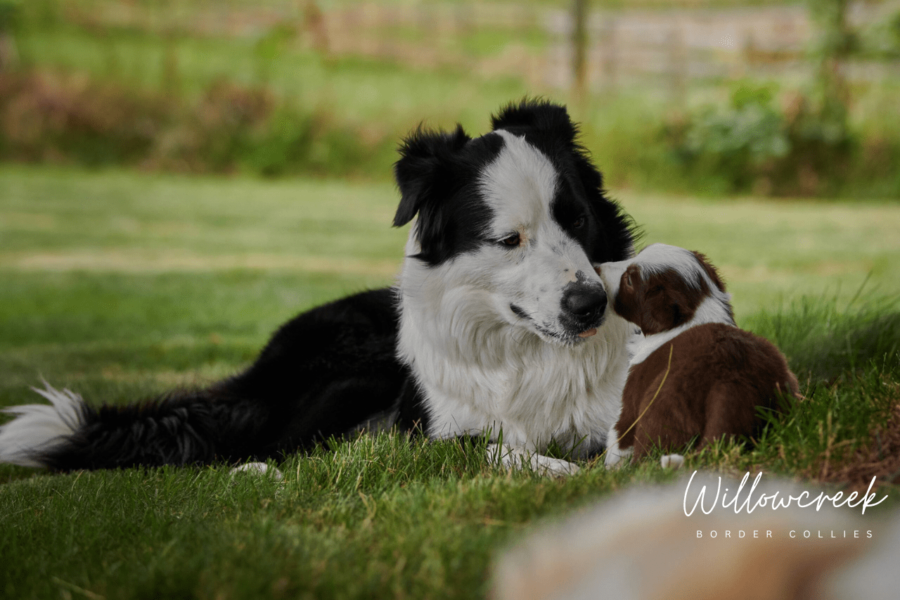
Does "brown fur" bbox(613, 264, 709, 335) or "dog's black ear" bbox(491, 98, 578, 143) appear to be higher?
"dog's black ear" bbox(491, 98, 578, 143)

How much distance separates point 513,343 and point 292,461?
1.07 metres

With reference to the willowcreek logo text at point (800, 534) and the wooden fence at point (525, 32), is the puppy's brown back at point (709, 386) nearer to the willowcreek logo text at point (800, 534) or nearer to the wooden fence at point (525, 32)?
the willowcreek logo text at point (800, 534)

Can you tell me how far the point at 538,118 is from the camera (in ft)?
11.6

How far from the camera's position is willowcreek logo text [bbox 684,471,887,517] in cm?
231

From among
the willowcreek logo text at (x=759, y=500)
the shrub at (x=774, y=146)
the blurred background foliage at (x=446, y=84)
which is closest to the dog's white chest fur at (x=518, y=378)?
the willowcreek logo text at (x=759, y=500)

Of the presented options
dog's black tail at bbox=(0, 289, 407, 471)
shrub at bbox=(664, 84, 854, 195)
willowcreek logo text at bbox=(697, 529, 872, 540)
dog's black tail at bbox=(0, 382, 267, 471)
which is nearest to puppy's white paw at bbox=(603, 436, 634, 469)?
willowcreek logo text at bbox=(697, 529, 872, 540)

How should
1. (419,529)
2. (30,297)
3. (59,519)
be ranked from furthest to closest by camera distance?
(30,297), (59,519), (419,529)

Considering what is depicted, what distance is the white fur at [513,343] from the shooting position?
306 cm

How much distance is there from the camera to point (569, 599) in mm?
2006

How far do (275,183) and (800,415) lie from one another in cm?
1574

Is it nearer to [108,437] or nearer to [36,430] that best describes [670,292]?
[108,437]

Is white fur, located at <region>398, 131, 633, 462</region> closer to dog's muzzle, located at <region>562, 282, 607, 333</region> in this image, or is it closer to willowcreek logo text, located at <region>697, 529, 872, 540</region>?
dog's muzzle, located at <region>562, 282, 607, 333</region>

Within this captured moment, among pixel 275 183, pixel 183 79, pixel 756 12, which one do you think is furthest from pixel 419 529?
pixel 756 12

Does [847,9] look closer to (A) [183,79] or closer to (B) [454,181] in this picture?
(A) [183,79]
